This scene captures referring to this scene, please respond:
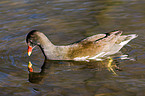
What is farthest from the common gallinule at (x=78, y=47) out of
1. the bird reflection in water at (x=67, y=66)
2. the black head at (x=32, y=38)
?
the bird reflection in water at (x=67, y=66)

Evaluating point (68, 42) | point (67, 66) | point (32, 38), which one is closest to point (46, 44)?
point (32, 38)

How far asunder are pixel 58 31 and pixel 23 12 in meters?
2.79

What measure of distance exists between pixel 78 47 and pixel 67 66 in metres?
0.63

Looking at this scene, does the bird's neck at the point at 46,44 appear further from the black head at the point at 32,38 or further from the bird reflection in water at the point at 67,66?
the bird reflection in water at the point at 67,66

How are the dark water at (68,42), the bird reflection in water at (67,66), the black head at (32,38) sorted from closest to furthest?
the dark water at (68,42), the bird reflection in water at (67,66), the black head at (32,38)

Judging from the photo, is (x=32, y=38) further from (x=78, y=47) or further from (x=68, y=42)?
(x=68, y=42)

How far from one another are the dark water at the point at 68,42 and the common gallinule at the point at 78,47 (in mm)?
214

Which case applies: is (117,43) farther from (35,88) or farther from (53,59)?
(35,88)

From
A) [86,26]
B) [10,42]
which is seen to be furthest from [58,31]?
[10,42]

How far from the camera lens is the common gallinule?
8.39 m

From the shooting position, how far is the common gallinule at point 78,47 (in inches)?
330

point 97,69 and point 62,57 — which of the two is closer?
point 97,69

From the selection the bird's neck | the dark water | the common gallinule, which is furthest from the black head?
the dark water

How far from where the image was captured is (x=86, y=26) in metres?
10.9
